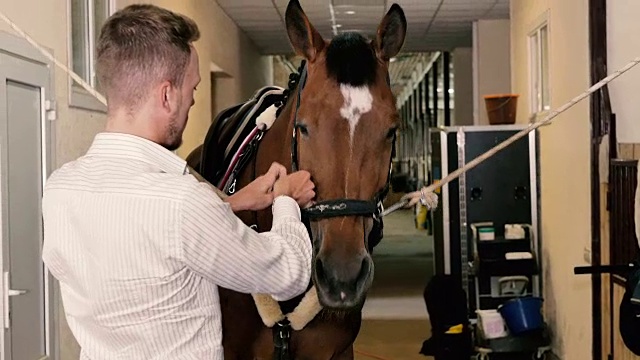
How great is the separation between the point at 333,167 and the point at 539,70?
Result: 4436mm

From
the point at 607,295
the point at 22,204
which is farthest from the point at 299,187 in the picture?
the point at 607,295

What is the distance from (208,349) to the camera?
147 centimetres

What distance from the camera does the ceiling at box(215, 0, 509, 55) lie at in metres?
8.26

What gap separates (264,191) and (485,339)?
372 cm

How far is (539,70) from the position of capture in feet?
20.0

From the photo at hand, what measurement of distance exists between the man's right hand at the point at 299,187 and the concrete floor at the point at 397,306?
4.17m

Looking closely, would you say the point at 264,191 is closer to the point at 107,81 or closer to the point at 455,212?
the point at 107,81

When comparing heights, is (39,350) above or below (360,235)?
below

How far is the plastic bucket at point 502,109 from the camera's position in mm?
6273

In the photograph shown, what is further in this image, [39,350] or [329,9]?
[329,9]

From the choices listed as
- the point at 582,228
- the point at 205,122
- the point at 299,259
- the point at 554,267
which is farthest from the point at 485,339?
the point at 299,259

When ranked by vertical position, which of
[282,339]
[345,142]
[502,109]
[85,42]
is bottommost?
[282,339]

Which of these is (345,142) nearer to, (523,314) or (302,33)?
(302,33)

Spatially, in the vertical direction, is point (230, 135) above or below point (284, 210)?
above
